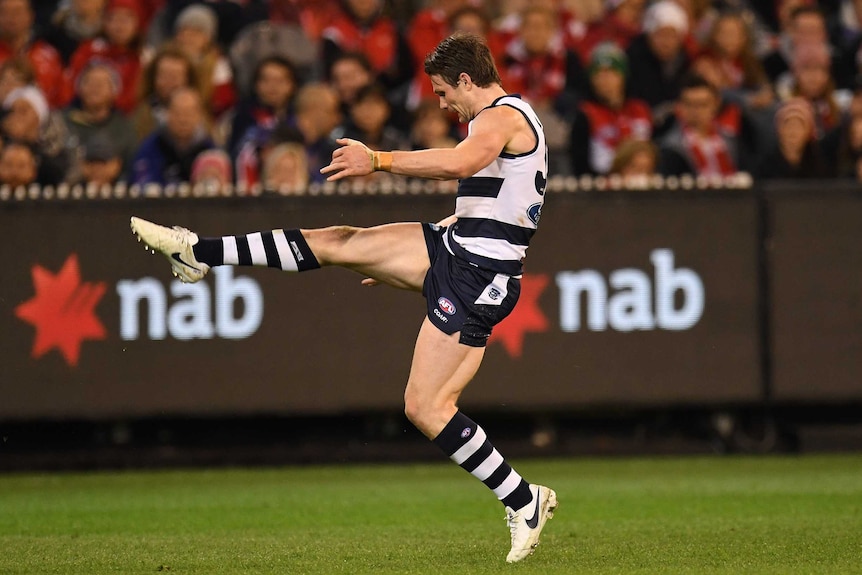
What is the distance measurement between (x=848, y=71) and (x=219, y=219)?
696cm

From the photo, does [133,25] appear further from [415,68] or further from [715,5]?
[715,5]

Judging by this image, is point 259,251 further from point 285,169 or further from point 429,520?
point 285,169

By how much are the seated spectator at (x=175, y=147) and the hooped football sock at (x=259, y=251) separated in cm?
490

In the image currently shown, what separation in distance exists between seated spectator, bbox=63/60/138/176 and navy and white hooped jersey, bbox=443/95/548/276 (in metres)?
6.12

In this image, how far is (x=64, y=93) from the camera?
13.8m

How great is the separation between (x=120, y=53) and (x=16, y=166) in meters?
2.48

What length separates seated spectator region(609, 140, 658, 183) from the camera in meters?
12.0

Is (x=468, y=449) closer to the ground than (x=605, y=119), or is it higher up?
closer to the ground

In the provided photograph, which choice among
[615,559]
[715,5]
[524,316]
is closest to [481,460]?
[615,559]

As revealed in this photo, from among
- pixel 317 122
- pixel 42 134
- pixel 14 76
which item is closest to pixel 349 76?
pixel 317 122

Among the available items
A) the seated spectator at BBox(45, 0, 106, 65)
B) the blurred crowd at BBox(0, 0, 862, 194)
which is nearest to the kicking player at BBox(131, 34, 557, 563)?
the blurred crowd at BBox(0, 0, 862, 194)

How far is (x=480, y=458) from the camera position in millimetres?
7113

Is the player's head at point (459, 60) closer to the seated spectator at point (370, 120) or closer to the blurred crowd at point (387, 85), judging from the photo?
the blurred crowd at point (387, 85)

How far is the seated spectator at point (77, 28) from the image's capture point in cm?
1416
